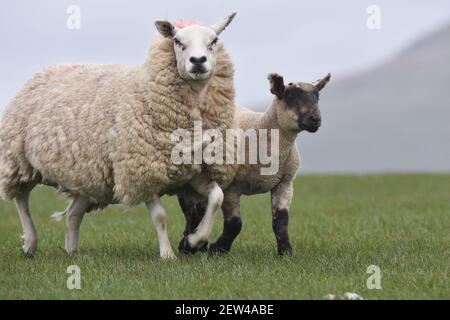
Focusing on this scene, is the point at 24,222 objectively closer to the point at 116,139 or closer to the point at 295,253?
the point at 116,139

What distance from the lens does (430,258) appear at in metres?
8.63

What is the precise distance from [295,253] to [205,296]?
2.28 meters

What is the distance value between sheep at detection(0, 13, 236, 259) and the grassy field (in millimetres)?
662

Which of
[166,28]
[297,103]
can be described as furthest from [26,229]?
[297,103]

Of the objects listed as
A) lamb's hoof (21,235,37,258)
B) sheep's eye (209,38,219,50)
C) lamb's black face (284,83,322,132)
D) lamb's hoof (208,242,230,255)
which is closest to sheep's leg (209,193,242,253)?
lamb's hoof (208,242,230,255)

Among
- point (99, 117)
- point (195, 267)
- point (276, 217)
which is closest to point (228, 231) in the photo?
point (276, 217)

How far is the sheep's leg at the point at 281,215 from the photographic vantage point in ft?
29.5

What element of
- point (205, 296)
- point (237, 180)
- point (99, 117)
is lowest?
point (205, 296)

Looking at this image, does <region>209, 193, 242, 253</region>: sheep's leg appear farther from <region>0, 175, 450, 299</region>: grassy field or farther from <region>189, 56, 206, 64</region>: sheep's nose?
<region>189, 56, 206, 64</region>: sheep's nose

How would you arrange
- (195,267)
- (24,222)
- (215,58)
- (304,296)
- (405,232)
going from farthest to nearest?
(405,232) → (24,222) → (215,58) → (195,267) → (304,296)

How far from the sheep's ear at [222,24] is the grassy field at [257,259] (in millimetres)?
2050

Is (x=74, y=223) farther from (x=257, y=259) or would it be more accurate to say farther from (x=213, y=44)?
(x=213, y=44)

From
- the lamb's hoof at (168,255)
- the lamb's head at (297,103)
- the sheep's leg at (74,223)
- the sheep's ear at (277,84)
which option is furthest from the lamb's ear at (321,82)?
the sheep's leg at (74,223)

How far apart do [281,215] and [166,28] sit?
201 cm
